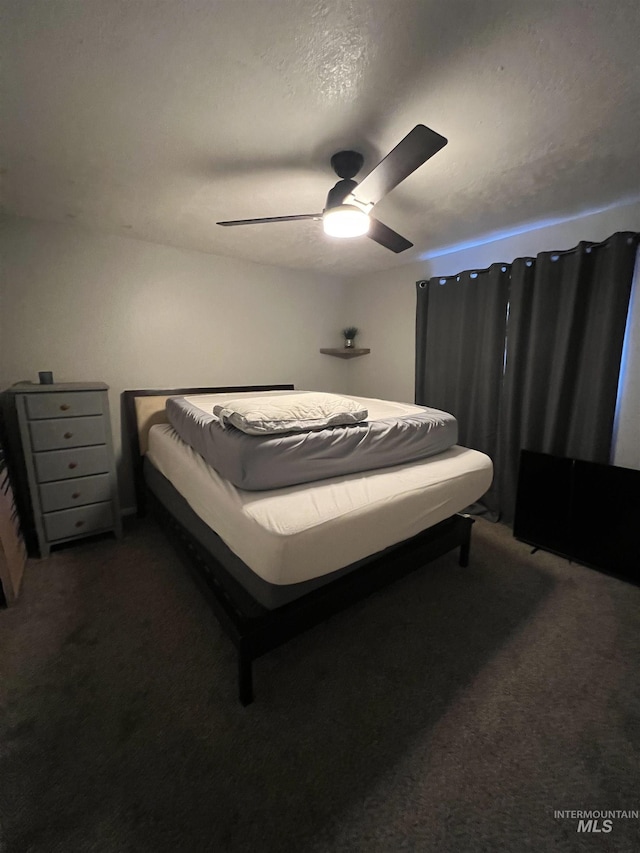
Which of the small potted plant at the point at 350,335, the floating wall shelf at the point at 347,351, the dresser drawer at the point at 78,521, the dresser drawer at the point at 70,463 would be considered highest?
the small potted plant at the point at 350,335

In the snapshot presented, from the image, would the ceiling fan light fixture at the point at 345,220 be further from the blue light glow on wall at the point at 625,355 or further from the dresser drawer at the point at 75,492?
the dresser drawer at the point at 75,492

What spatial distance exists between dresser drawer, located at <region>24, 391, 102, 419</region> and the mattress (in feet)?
2.78

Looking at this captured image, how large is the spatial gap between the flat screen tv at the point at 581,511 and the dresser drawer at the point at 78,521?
296cm

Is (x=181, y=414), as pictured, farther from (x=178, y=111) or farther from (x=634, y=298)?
(x=634, y=298)

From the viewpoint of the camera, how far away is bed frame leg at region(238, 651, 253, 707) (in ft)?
3.95

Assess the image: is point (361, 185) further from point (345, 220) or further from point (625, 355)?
point (625, 355)

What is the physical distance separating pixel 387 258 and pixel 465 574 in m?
2.73

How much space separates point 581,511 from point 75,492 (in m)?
3.32

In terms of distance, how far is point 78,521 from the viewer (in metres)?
2.23

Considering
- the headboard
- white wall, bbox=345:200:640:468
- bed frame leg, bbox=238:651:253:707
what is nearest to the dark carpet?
bed frame leg, bbox=238:651:253:707

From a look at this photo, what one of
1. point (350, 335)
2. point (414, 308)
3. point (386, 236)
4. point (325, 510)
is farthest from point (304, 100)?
point (350, 335)

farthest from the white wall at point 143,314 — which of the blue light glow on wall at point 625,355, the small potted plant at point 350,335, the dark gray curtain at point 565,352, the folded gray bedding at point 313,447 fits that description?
the blue light glow on wall at point 625,355

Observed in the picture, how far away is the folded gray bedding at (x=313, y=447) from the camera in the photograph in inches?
53.1

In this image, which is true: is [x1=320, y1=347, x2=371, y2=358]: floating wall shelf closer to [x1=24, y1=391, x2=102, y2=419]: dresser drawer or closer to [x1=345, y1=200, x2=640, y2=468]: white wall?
[x1=345, y1=200, x2=640, y2=468]: white wall
